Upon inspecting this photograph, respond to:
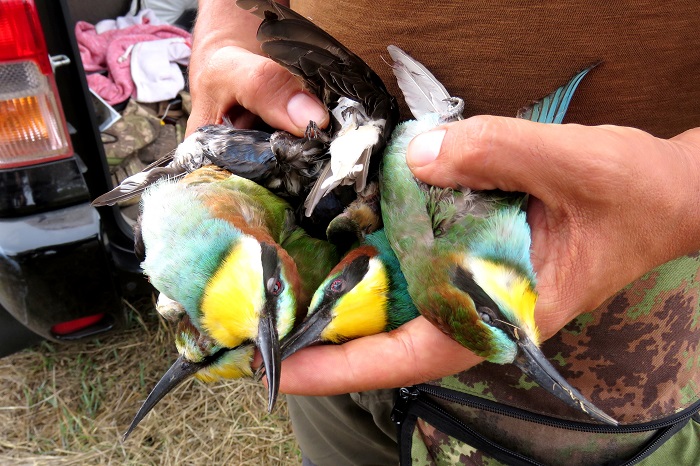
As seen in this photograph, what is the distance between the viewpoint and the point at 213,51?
2.17m

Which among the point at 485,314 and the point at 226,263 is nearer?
the point at 485,314

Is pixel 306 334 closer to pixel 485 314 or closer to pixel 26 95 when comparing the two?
pixel 485 314

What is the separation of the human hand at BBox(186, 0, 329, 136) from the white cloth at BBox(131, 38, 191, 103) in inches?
102

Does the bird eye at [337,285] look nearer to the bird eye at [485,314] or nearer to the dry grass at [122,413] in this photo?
the bird eye at [485,314]

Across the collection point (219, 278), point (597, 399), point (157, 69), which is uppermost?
→ point (219, 278)

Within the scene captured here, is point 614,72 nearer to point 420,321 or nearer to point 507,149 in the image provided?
point 507,149

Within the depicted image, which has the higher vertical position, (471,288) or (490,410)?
(471,288)

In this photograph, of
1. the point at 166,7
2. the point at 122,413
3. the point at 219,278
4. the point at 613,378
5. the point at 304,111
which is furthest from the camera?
the point at 166,7

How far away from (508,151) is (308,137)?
63cm

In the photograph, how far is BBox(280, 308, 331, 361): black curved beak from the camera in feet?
5.12

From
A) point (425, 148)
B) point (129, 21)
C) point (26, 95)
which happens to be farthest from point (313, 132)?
point (129, 21)

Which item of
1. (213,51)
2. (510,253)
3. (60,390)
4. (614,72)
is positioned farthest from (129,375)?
(614,72)

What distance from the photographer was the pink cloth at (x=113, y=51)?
4766mm

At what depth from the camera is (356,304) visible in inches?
62.4
